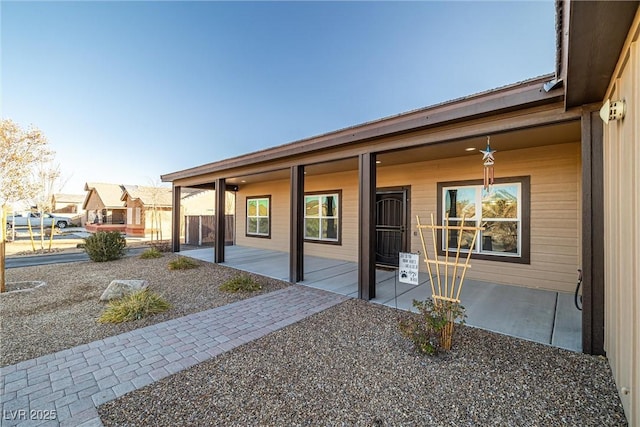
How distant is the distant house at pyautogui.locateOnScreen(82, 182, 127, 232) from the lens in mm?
23217

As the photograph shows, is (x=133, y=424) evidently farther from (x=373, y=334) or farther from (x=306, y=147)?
(x=306, y=147)

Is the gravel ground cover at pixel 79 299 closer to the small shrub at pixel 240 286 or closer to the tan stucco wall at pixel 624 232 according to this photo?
the small shrub at pixel 240 286

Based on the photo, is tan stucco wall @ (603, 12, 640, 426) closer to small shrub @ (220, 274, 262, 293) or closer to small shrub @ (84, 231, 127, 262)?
small shrub @ (220, 274, 262, 293)

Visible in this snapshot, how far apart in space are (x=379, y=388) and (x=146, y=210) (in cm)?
2143

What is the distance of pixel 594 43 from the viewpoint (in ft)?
6.54

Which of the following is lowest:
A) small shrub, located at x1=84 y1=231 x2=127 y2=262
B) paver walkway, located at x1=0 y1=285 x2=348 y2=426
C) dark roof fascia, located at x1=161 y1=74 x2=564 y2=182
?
paver walkway, located at x1=0 y1=285 x2=348 y2=426

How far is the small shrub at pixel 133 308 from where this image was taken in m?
3.84

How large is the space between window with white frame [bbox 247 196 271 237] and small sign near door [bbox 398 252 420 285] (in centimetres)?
801

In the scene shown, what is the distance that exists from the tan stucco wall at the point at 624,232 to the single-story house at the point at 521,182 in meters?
0.02

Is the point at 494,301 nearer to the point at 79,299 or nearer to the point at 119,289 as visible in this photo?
the point at 119,289

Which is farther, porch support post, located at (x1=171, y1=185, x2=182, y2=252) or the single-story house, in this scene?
porch support post, located at (x1=171, y1=185, x2=182, y2=252)

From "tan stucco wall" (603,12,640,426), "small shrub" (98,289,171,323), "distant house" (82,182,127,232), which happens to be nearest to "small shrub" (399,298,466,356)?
"tan stucco wall" (603,12,640,426)

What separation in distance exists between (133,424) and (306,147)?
4.72 metres

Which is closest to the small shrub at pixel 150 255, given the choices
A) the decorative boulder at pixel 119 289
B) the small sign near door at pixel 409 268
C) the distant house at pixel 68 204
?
the decorative boulder at pixel 119 289
